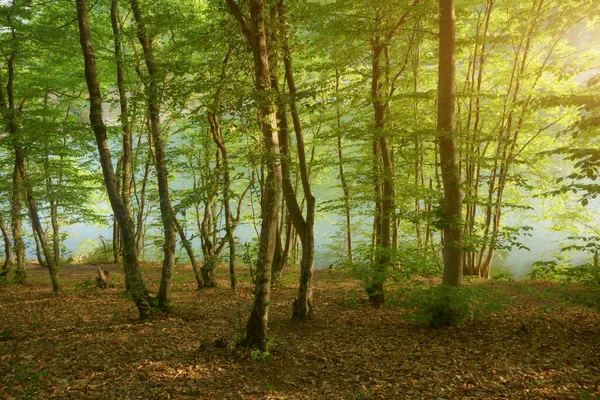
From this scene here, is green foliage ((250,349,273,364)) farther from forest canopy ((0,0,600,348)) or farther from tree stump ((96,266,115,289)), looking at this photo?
tree stump ((96,266,115,289))

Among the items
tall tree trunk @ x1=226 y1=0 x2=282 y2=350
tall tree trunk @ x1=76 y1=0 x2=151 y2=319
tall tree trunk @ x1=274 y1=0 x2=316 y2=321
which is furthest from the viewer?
tall tree trunk @ x1=274 y1=0 x2=316 y2=321

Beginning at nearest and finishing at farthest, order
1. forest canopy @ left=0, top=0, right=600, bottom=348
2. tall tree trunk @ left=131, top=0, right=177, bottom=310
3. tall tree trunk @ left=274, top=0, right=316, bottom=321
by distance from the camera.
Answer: forest canopy @ left=0, top=0, right=600, bottom=348
tall tree trunk @ left=274, top=0, right=316, bottom=321
tall tree trunk @ left=131, top=0, right=177, bottom=310

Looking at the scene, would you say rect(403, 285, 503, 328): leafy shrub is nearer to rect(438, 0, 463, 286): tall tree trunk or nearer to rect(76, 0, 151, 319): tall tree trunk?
rect(438, 0, 463, 286): tall tree trunk

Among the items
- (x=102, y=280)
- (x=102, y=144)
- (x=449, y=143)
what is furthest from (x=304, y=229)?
(x=102, y=280)

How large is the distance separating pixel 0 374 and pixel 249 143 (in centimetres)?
535

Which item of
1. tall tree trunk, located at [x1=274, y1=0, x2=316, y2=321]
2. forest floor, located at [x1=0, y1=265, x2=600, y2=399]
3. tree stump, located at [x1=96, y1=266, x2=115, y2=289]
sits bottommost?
forest floor, located at [x1=0, y1=265, x2=600, y2=399]

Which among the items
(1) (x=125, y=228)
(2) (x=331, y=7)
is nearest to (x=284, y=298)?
(1) (x=125, y=228)

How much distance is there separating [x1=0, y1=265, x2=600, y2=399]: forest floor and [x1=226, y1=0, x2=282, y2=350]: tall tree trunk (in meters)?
0.37

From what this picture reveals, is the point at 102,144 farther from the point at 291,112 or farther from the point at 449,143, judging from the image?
the point at 449,143

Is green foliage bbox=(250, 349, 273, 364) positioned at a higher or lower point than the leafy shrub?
lower

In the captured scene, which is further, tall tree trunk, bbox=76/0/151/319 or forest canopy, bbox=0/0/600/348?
tall tree trunk, bbox=76/0/151/319

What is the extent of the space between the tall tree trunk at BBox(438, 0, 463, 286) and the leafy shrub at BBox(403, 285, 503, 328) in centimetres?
38

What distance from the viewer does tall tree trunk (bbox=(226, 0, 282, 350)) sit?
5.62 meters

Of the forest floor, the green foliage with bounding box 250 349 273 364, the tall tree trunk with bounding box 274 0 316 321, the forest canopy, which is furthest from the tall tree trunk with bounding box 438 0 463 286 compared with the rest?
the green foliage with bounding box 250 349 273 364
